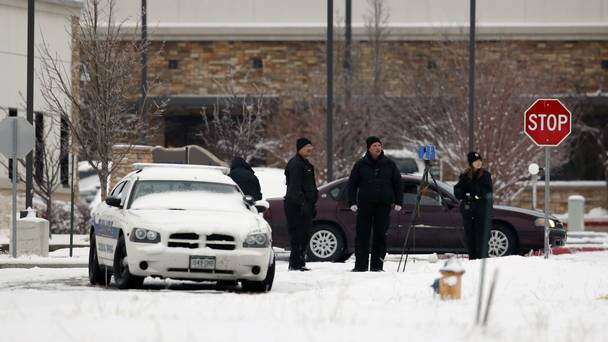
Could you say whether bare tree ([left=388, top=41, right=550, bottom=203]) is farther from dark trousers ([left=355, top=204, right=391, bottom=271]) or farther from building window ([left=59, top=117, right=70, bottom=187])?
dark trousers ([left=355, top=204, right=391, bottom=271])

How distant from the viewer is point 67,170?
38000 millimetres

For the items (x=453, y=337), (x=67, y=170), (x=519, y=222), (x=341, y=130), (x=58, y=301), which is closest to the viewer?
(x=453, y=337)

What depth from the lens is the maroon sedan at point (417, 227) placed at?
79.9 feet

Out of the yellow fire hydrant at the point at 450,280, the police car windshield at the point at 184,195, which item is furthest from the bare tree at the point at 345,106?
the yellow fire hydrant at the point at 450,280

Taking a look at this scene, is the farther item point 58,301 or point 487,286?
point 487,286

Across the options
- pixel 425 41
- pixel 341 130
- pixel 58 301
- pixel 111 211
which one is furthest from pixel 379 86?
pixel 58 301

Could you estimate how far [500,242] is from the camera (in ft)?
81.4

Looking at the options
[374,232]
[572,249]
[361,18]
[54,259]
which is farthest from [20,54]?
[361,18]

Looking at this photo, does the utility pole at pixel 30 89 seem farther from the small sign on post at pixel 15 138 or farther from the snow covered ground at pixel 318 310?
the snow covered ground at pixel 318 310

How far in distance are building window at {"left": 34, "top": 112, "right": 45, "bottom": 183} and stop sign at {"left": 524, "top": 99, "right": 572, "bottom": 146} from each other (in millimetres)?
13582

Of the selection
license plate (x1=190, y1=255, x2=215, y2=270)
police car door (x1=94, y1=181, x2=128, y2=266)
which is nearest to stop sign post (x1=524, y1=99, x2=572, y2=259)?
→ police car door (x1=94, y1=181, x2=128, y2=266)

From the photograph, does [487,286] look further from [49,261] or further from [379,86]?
[379,86]

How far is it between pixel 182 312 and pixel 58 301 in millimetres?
2066

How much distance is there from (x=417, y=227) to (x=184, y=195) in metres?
7.44
